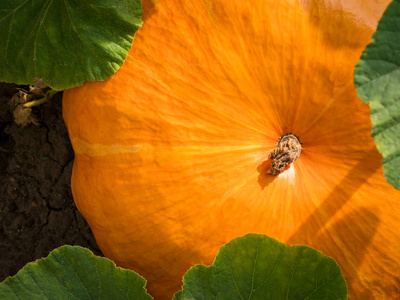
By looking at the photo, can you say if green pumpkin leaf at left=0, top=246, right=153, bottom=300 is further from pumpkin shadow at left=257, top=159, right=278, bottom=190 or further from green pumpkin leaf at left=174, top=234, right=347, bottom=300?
pumpkin shadow at left=257, top=159, right=278, bottom=190

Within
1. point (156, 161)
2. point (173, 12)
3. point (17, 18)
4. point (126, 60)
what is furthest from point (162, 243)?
point (17, 18)

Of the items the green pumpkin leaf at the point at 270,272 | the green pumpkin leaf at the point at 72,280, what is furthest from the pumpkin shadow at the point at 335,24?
the green pumpkin leaf at the point at 72,280

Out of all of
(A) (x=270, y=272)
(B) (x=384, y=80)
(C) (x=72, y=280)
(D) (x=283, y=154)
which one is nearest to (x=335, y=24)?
(B) (x=384, y=80)

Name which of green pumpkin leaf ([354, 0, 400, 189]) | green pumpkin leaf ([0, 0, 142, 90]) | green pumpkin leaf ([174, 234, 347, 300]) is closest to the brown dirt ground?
green pumpkin leaf ([0, 0, 142, 90])

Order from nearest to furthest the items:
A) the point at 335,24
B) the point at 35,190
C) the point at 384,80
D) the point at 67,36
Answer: the point at 384,80 < the point at 335,24 < the point at 67,36 < the point at 35,190

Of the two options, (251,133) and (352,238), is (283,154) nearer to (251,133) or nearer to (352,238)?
(251,133)

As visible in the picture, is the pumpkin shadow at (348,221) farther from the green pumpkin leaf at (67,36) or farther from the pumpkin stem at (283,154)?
the green pumpkin leaf at (67,36)

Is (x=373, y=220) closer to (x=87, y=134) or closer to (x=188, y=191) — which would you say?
(x=188, y=191)
